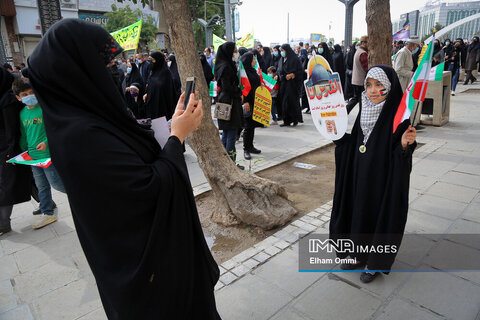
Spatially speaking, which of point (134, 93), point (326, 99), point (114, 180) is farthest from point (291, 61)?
point (114, 180)

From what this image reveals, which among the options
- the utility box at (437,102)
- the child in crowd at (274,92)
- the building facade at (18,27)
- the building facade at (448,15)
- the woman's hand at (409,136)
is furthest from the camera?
the building facade at (448,15)

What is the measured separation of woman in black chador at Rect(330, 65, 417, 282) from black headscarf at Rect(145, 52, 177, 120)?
4.60 m

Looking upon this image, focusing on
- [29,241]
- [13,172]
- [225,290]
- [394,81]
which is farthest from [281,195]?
[13,172]

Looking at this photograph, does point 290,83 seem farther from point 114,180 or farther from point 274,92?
point 114,180

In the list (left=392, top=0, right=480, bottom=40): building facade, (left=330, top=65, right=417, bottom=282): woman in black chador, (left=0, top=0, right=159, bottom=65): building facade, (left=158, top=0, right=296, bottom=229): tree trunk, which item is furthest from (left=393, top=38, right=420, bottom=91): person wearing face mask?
(left=392, top=0, right=480, bottom=40): building facade

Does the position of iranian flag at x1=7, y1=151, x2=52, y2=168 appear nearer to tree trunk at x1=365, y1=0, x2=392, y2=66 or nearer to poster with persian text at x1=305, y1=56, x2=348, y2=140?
poster with persian text at x1=305, y1=56, x2=348, y2=140

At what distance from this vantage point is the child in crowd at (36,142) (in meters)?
3.94

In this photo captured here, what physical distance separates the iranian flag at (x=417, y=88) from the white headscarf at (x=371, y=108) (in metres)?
0.20

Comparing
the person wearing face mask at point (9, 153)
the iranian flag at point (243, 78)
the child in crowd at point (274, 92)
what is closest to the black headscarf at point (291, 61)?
the child in crowd at point (274, 92)

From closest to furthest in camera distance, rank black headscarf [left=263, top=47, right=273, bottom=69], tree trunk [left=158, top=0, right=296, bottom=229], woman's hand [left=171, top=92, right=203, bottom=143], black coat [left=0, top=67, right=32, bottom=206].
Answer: woman's hand [left=171, top=92, right=203, bottom=143] → tree trunk [left=158, top=0, right=296, bottom=229] → black coat [left=0, top=67, right=32, bottom=206] → black headscarf [left=263, top=47, right=273, bottom=69]

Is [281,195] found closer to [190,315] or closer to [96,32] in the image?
[190,315]

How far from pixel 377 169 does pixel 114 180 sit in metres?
2.06

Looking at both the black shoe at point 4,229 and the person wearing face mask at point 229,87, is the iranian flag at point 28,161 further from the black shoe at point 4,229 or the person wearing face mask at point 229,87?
the person wearing face mask at point 229,87

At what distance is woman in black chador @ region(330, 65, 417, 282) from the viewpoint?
2.46 m
